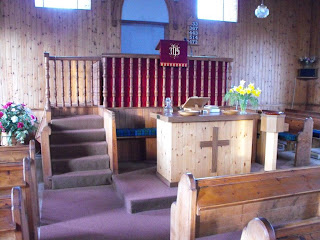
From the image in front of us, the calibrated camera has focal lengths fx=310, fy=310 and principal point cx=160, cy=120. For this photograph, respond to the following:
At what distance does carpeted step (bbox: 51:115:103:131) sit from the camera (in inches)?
198

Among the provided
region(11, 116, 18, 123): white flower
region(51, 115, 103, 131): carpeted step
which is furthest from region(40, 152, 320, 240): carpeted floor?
region(11, 116, 18, 123): white flower

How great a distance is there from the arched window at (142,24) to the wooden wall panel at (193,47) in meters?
0.21

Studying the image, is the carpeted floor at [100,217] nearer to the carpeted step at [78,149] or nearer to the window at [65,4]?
the carpeted step at [78,149]

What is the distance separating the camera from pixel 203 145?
404 centimetres

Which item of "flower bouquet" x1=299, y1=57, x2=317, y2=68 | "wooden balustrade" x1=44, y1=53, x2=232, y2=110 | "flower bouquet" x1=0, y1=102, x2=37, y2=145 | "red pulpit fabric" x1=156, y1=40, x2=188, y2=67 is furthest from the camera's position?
"flower bouquet" x1=299, y1=57, x2=317, y2=68

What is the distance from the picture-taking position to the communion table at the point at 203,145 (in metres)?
3.92

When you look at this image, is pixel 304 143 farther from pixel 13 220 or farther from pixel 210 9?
pixel 13 220

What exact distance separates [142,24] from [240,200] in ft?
22.0

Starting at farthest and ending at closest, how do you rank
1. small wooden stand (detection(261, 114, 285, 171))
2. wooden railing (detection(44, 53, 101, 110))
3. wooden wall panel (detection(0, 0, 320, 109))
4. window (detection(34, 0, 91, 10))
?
1. window (detection(34, 0, 91, 10))
2. wooden wall panel (detection(0, 0, 320, 109))
3. wooden railing (detection(44, 53, 101, 110))
4. small wooden stand (detection(261, 114, 285, 171))

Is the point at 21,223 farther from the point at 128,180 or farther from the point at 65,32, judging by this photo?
the point at 65,32

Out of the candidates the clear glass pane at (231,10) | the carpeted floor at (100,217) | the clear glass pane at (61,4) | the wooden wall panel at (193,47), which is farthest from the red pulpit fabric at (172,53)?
the clear glass pane at (231,10)

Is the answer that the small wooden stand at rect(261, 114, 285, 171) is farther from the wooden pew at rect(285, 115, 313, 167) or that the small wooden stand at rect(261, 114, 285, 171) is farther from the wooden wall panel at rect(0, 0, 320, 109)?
the wooden wall panel at rect(0, 0, 320, 109)

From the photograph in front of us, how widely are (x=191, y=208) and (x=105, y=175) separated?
8.93 ft

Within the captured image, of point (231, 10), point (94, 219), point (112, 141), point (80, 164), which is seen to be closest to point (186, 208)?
point (94, 219)
